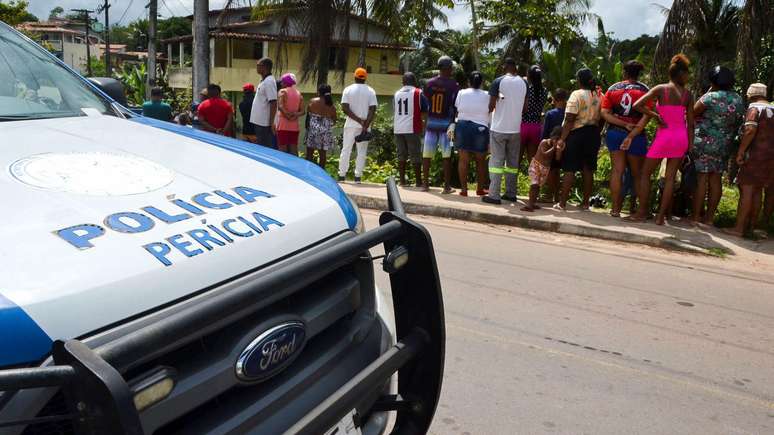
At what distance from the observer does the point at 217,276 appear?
5.81 feet

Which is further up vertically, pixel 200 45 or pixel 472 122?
pixel 200 45

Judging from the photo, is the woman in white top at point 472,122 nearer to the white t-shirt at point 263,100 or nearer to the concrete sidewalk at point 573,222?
the concrete sidewalk at point 573,222

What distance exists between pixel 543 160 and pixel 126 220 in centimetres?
720

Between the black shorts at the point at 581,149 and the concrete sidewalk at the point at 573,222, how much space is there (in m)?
0.60

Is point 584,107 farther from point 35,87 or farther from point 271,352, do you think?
point 271,352

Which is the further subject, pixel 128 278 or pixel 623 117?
pixel 623 117

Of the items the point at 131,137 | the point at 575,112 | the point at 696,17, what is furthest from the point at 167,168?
the point at 696,17

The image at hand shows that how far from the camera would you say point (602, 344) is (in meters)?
4.32

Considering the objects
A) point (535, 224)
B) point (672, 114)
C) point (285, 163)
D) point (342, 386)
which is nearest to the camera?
point (342, 386)

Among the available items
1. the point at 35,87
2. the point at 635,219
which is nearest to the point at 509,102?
Answer: the point at 635,219

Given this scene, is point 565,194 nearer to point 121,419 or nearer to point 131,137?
point 131,137

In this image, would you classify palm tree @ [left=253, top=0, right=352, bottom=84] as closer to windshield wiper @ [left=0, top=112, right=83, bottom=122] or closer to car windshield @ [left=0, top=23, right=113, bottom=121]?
car windshield @ [left=0, top=23, right=113, bottom=121]

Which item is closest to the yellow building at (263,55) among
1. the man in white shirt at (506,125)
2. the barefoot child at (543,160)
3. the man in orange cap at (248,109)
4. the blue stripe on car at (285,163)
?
the man in orange cap at (248,109)

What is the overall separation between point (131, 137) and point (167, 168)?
49 cm
